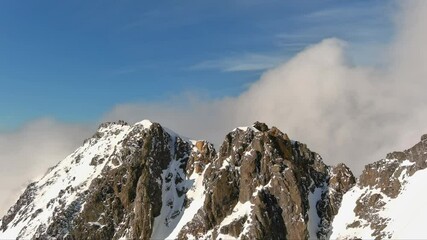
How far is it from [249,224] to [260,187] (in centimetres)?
1679

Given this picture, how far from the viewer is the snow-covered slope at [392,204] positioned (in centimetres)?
17825

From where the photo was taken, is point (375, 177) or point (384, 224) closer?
point (384, 224)

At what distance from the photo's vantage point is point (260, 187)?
653 ft

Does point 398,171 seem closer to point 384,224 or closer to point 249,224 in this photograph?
point 384,224

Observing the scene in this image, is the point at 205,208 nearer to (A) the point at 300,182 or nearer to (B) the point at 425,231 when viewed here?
(A) the point at 300,182

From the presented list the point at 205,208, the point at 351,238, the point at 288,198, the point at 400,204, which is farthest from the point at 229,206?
the point at 400,204

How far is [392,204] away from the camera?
615 ft

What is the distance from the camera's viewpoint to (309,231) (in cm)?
19112

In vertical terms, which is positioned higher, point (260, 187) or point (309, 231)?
point (260, 187)

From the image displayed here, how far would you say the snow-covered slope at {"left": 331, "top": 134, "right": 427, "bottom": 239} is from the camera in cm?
17825

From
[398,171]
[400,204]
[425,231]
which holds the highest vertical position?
[398,171]

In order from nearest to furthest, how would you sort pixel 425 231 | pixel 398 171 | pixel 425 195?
pixel 425 231
pixel 425 195
pixel 398 171

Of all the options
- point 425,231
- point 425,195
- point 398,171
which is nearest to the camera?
point 425,231

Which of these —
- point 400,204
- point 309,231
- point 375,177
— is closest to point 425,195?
point 400,204
